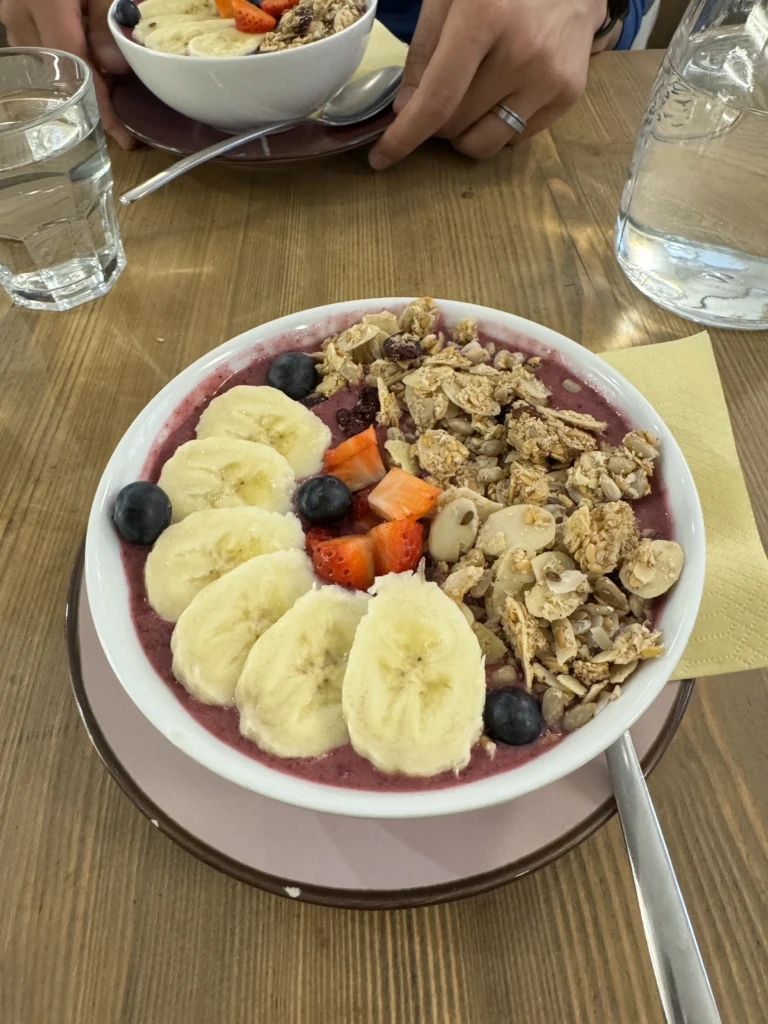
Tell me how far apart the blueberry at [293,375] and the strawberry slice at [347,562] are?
272mm

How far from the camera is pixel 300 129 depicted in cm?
139

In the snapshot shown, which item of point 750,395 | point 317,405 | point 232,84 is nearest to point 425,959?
point 317,405

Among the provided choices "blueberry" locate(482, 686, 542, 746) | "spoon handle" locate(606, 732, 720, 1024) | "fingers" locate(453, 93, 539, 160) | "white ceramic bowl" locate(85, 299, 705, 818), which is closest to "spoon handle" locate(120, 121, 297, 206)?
"fingers" locate(453, 93, 539, 160)

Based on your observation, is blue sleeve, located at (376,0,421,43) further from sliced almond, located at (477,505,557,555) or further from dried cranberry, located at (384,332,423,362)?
sliced almond, located at (477,505,557,555)

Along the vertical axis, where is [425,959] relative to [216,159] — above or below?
below

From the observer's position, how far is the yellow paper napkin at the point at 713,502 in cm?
76

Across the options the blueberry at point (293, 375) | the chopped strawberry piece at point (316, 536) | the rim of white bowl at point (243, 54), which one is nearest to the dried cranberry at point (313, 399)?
the blueberry at point (293, 375)

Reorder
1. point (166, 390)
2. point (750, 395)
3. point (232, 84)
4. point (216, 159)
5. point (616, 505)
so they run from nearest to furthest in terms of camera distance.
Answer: point (616, 505), point (166, 390), point (750, 395), point (232, 84), point (216, 159)

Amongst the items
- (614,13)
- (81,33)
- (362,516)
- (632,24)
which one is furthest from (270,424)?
(632,24)

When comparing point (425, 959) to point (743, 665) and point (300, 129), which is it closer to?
point (743, 665)

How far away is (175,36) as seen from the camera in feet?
4.20

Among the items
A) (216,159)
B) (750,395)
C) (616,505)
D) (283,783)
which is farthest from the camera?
(216,159)

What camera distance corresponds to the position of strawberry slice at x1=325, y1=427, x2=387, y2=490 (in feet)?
2.71

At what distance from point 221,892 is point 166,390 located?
1.92 feet
